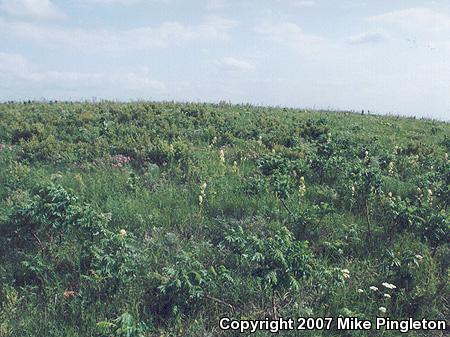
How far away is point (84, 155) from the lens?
10.2 meters

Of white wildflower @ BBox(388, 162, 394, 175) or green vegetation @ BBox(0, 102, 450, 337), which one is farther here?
white wildflower @ BBox(388, 162, 394, 175)

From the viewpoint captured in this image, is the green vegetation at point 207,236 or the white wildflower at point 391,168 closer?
the green vegetation at point 207,236

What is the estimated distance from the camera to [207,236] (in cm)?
683

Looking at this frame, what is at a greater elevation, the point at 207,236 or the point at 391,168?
the point at 391,168

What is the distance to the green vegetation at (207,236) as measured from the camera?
5.18 meters

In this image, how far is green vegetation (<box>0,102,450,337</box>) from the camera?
17.0 ft

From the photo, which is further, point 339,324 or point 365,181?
point 365,181

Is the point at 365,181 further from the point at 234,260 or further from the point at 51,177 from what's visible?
the point at 51,177

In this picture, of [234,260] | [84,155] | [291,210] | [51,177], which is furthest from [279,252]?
[84,155]

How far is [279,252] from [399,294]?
5.71 feet

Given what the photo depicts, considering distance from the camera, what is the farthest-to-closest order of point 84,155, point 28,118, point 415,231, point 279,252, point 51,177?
1. point 28,118
2. point 84,155
3. point 51,177
4. point 415,231
5. point 279,252

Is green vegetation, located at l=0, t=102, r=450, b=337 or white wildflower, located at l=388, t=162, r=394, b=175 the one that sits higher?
white wildflower, located at l=388, t=162, r=394, b=175

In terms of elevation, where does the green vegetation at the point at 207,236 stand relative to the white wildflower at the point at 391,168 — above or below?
below

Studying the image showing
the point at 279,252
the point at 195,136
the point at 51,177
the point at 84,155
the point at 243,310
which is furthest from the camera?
the point at 195,136
